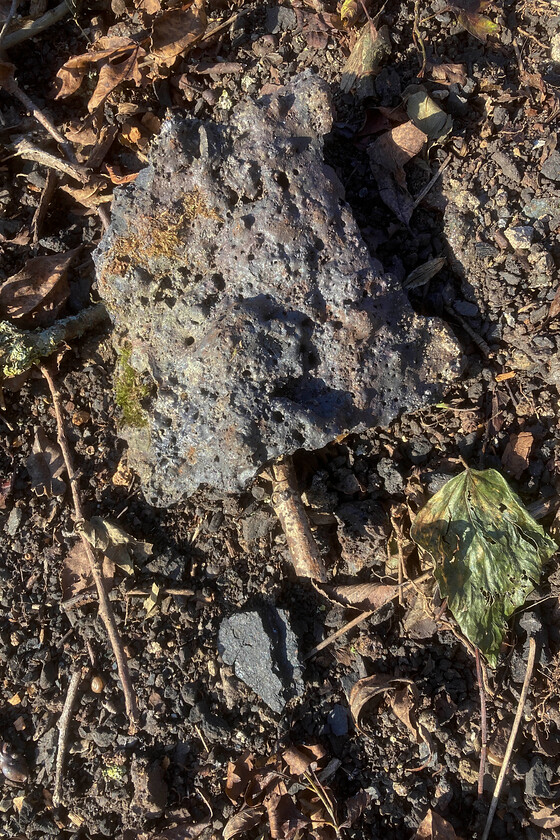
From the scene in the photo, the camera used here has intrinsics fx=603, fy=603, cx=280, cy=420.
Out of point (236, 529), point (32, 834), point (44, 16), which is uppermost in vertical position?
point (44, 16)

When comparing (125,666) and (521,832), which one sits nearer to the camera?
(521,832)

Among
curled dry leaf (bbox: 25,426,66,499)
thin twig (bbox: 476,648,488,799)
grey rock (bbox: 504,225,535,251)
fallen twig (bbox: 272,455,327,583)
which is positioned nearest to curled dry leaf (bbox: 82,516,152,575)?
curled dry leaf (bbox: 25,426,66,499)

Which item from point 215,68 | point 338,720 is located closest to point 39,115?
point 215,68

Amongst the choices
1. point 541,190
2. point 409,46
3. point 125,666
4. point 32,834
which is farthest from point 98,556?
point 409,46

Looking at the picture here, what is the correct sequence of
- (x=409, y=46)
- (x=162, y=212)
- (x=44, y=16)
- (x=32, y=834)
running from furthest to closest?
(x=44, y=16) < (x=409, y=46) < (x=32, y=834) < (x=162, y=212)

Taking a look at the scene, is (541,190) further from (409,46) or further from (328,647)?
(328,647)
